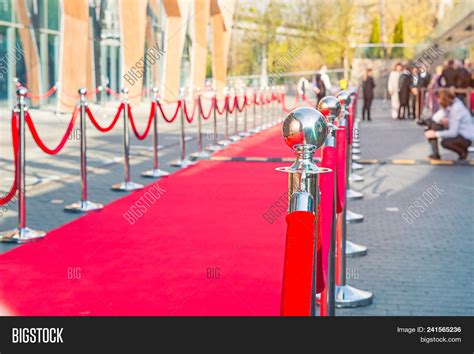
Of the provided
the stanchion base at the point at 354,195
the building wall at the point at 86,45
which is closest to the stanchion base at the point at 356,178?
the stanchion base at the point at 354,195

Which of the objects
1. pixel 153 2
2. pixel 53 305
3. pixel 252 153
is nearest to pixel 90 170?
pixel 252 153

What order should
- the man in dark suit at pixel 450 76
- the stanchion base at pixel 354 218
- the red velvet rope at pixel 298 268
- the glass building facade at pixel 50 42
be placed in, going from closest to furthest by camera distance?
the red velvet rope at pixel 298 268, the stanchion base at pixel 354 218, the man in dark suit at pixel 450 76, the glass building facade at pixel 50 42

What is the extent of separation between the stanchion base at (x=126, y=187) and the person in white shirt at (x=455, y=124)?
547 cm

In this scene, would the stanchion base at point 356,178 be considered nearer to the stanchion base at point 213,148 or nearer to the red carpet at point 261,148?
the red carpet at point 261,148

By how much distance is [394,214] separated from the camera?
916cm

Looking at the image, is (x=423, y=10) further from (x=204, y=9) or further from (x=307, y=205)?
(x=307, y=205)

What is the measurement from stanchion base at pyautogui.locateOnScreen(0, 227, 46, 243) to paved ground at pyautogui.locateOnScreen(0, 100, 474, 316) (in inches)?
19.6

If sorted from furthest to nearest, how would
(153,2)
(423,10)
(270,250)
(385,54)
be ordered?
1. (423,10)
2. (385,54)
3. (153,2)
4. (270,250)

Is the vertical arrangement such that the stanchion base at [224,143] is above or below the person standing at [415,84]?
below

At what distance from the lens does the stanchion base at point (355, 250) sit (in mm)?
7074

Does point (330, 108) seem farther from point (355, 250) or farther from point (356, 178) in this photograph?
point (356, 178)

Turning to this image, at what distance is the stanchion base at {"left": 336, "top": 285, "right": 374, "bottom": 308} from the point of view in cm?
552

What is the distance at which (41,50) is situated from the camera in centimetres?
2984

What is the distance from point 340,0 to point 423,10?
1515 centimetres
